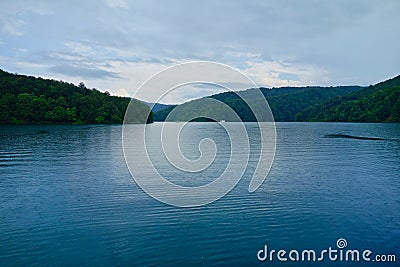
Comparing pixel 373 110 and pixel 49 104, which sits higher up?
pixel 373 110

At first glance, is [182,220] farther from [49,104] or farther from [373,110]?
[373,110]

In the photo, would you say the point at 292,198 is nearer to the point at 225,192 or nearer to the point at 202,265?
the point at 225,192

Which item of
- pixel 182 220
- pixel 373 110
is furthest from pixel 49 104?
pixel 373 110

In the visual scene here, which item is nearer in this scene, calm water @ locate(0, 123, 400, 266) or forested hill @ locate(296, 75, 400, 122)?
calm water @ locate(0, 123, 400, 266)

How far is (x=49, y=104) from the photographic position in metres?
134

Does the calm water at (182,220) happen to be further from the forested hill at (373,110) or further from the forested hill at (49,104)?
the forested hill at (373,110)

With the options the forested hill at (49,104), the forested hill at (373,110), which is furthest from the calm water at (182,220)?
the forested hill at (373,110)

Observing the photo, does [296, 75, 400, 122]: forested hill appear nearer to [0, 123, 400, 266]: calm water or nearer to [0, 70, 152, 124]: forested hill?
[0, 70, 152, 124]: forested hill

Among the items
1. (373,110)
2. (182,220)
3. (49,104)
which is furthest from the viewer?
(373,110)

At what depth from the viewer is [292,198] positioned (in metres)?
18.7

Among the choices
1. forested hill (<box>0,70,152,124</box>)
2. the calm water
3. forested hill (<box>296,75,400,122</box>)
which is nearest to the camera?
the calm water

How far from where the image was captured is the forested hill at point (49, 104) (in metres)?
123

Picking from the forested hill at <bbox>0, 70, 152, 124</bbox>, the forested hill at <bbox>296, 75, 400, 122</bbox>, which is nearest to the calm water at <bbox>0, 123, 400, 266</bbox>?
the forested hill at <bbox>0, 70, 152, 124</bbox>

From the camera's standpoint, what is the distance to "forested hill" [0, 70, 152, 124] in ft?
405
